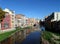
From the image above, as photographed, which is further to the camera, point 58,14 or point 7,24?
point 58,14

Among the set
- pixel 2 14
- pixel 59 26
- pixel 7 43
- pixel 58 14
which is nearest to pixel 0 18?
pixel 2 14

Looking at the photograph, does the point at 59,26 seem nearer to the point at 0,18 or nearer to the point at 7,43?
the point at 0,18

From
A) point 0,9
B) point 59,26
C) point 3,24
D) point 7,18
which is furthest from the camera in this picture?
point 7,18

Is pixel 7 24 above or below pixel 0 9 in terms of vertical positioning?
below

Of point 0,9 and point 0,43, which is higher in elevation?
point 0,9

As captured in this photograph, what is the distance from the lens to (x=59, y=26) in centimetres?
6888

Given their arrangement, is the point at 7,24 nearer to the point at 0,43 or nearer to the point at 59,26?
the point at 59,26

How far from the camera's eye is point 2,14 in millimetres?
63312

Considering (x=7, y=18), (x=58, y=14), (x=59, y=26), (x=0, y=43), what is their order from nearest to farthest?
(x=0, y=43), (x=59, y=26), (x=7, y=18), (x=58, y=14)

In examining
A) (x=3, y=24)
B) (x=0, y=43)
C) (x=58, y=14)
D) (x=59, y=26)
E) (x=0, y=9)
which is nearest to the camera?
(x=0, y=43)

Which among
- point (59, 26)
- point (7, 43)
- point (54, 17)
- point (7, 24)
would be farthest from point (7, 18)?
point (7, 43)

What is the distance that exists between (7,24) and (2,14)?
30.9 m

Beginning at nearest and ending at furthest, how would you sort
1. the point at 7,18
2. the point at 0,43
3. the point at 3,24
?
the point at 0,43
the point at 3,24
the point at 7,18

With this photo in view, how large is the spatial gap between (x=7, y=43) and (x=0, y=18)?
93.4 feet
